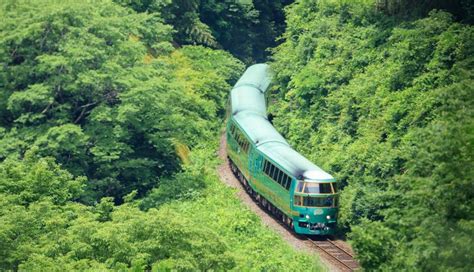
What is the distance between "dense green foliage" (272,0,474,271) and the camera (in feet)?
70.4

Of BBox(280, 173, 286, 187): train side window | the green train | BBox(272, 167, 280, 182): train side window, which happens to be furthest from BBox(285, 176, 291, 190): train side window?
BBox(272, 167, 280, 182): train side window

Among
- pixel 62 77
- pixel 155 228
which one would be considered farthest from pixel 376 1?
pixel 155 228

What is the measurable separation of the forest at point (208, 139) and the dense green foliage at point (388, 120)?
0.21 feet

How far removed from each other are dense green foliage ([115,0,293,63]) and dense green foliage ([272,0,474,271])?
1053 centimetres

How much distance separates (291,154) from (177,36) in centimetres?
2788

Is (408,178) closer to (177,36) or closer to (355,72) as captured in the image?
(355,72)

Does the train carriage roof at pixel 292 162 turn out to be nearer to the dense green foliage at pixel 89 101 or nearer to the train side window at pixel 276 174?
the train side window at pixel 276 174

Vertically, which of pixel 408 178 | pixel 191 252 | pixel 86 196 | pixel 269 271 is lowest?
pixel 86 196

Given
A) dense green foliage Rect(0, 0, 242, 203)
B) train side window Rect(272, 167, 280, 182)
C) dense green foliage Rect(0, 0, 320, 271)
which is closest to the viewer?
dense green foliage Rect(0, 0, 320, 271)

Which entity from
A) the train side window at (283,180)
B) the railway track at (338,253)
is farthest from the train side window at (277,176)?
the railway track at (338,253)

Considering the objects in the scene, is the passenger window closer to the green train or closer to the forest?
the green train

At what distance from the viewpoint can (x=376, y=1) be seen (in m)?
41.7

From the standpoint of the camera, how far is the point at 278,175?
33031mm

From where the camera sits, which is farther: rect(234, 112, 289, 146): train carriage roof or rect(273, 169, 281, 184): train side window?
rect(234, 112, 289, 146): train carriage roof
